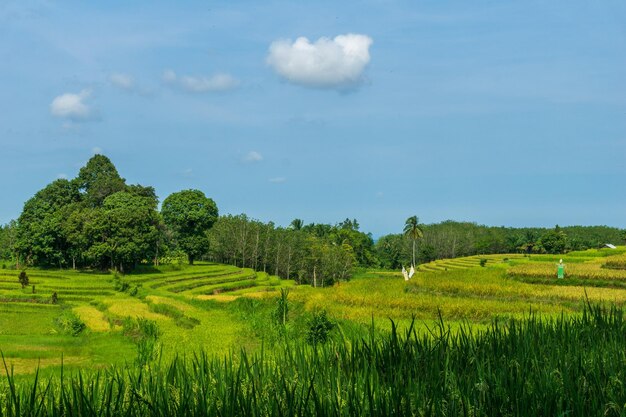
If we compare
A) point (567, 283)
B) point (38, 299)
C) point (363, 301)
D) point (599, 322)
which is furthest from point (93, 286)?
point (599, 322)

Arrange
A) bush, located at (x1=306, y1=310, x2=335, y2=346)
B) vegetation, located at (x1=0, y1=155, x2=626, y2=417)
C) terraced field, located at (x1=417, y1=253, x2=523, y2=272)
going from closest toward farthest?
vegetation, located at (x1=0, y1=155, x2=626, y2=417) → bush, located at (x1=306, y1=310, x2=335, y2=346) → terraced field, located at (x1=417, y1=253, x2=523, y2=272)

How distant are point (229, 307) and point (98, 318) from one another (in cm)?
782

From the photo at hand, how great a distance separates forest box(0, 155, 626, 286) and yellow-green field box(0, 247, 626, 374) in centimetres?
1212

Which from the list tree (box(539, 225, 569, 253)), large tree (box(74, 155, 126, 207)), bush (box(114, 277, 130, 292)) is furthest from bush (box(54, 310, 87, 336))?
tree (box(539, 225, 569, 253))

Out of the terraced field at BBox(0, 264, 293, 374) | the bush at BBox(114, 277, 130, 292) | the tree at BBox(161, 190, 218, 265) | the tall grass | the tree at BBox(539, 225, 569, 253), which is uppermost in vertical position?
the tree at BBox(161, 190, 218, 265)

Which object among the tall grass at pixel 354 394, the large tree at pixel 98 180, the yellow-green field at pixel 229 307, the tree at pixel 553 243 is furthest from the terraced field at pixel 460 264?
the tall grass at pixel 354 394

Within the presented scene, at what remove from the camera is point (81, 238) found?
5338cm

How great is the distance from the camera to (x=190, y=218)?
241 ft

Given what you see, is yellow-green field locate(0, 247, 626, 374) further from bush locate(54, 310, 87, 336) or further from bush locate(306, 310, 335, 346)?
bush locate(306, 310, 335, 346)

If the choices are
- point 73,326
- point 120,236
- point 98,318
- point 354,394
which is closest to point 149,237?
point 120,236

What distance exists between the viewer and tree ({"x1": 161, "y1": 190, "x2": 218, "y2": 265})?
71.5 m

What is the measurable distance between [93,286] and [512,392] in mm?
40962

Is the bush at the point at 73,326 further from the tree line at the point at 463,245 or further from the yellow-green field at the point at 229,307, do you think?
the tree line at the point at 463,245

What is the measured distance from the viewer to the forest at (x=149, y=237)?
55125mm
